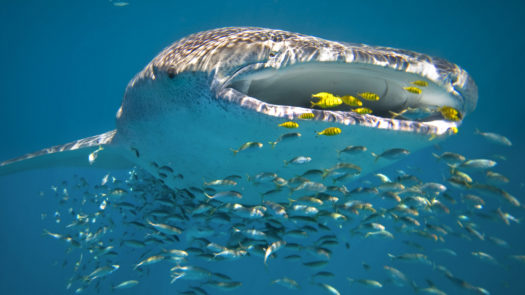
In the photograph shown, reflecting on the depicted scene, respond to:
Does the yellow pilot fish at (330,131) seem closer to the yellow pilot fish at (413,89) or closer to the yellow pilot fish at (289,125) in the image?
the yellow pilot fish at (289,125)

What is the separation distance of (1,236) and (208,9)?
338 feet

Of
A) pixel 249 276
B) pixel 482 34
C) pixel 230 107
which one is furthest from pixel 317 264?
pixel 249 276

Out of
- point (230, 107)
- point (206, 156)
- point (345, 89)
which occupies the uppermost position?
point (345, 89)

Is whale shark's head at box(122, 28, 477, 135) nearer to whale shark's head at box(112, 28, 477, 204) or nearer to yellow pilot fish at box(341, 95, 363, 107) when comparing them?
whale shark's head at box(112, 28, 477, 204)

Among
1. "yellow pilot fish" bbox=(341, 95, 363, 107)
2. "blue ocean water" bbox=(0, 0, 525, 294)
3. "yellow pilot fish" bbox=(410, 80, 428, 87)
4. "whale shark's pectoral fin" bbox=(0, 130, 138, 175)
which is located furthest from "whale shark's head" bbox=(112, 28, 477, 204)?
"blue ocean water" bbox=(0, 0, 525, 294)

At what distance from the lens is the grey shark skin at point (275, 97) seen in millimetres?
2521

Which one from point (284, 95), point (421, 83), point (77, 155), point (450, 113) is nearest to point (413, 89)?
point (421, 83)

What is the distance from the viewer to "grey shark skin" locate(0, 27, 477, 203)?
8.27 feet

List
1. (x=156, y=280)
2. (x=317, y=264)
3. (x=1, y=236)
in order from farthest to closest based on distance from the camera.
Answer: (x=1, y=236) < (x=156, y=280) < (x=317, y=264)

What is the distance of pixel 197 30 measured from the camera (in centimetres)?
2300

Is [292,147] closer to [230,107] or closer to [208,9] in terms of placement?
[230,107]

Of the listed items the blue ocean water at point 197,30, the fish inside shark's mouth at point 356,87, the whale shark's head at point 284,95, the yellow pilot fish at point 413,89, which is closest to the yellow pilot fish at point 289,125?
the whale shark's head at point 284,95

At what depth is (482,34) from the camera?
1959 cm

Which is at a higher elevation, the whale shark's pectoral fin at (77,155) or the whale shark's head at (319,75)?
the whale shark's head at (319,75)
